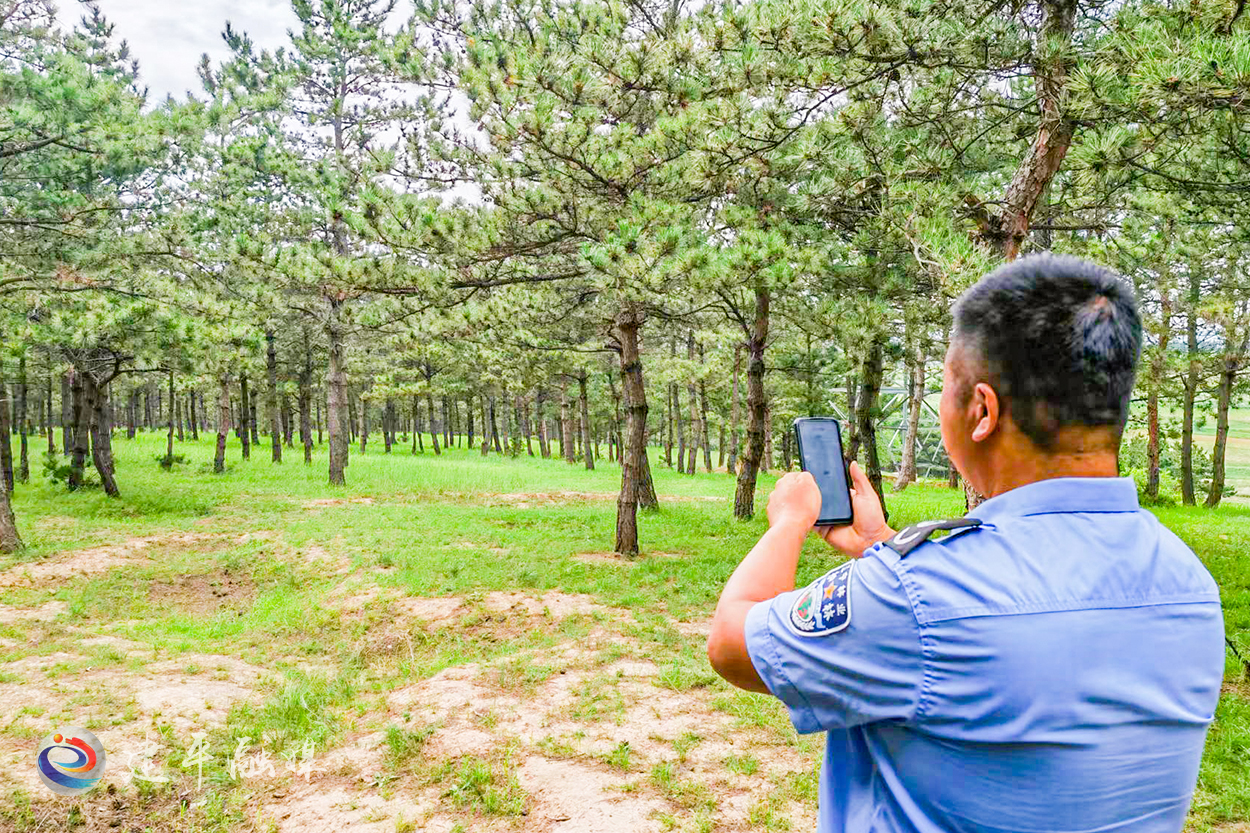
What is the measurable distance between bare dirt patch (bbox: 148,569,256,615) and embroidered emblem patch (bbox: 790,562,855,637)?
354 inches

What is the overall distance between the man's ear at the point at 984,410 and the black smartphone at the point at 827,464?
0.43 metres

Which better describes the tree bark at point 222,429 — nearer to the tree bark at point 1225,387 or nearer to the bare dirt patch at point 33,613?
the bare dirt patch at point 33,613

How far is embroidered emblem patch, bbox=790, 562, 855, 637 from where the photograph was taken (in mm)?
997

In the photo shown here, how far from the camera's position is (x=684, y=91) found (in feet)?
24.6

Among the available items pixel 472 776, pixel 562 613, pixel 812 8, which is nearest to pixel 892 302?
pixel 812 8

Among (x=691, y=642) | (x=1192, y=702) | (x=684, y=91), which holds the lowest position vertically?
(x=691, y=642)

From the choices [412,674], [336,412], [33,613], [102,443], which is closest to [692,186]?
[412,674]

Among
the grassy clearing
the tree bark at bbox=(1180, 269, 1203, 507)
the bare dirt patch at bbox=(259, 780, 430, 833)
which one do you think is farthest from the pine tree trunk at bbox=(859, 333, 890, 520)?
the bare dirt patch at bbox=(259, 780, 430, 833)

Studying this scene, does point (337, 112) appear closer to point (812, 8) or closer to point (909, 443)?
point (812, 8)

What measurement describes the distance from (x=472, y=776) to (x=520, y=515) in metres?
10.5

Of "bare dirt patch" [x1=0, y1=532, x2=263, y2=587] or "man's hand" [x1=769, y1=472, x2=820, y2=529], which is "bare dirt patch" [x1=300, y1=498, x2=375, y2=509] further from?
"man's hand" [x1=769, y1=472, x2=820, y2=529]

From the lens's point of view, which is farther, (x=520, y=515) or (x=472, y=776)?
(x=520, y=515)

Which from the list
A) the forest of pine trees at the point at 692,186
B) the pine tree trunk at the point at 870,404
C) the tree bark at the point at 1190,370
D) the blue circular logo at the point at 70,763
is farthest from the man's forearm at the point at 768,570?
the tree bark at the point at 1190,370

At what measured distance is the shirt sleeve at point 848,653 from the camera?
96cm
